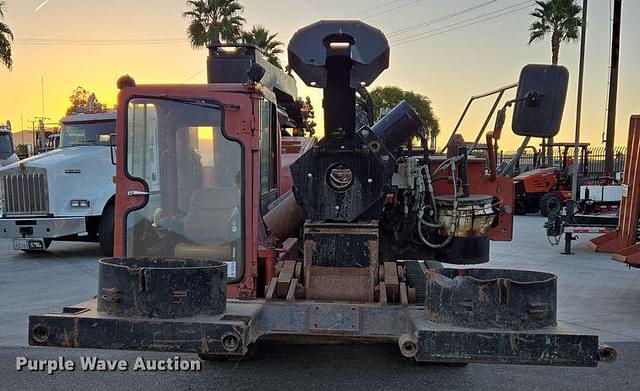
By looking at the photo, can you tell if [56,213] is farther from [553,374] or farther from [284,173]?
[553,374]

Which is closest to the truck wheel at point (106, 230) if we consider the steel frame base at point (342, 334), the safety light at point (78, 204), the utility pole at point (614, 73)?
the safety light at point (78, 204)

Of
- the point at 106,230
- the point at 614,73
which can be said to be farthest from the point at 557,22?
the point at 106,230

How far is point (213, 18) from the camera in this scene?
103ft

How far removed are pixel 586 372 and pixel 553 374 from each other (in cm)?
32

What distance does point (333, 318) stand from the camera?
3.83m

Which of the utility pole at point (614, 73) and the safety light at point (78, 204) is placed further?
the utility pole at point (614, 73)

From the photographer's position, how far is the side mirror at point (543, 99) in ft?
13.8

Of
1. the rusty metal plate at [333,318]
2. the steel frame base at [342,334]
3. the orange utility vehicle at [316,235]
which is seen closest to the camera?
the steel frame base at [342,334]

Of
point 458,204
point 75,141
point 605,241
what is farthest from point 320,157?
point 75,141

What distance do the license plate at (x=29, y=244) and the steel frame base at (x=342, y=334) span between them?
8387 millimetres

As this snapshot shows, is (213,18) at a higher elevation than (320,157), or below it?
higher

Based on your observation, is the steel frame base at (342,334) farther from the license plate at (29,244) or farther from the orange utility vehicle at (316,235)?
the license plate at (29,244)

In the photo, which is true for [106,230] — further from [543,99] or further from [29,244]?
[543,99]

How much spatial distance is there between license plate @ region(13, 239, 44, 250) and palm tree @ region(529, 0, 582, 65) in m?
26.4
